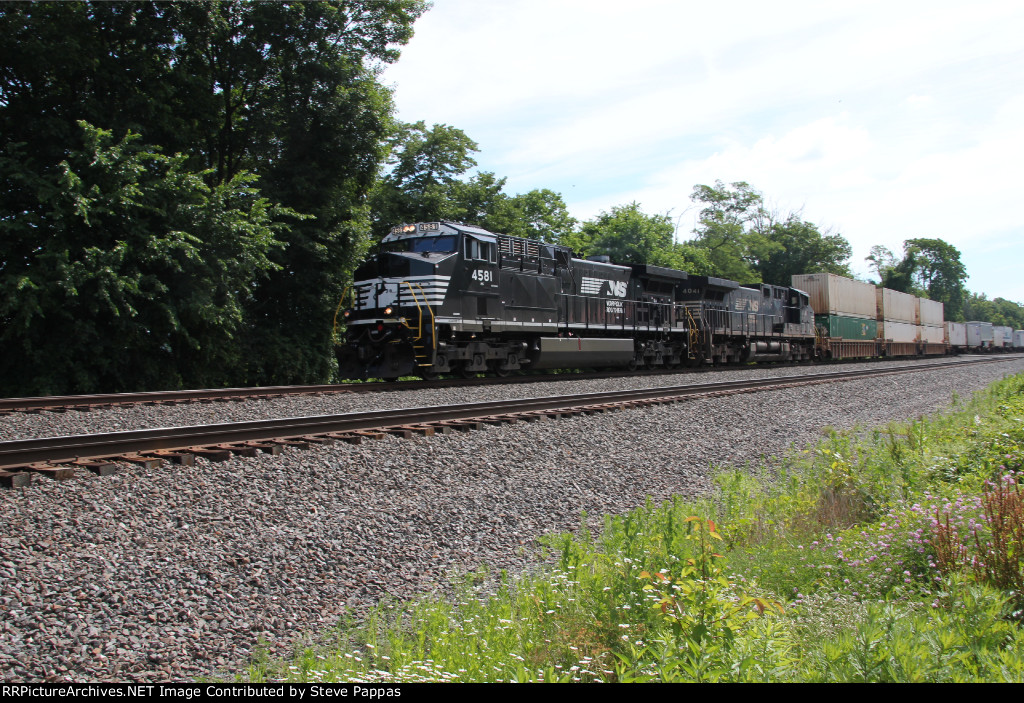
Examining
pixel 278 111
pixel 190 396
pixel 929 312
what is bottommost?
pixel 190 396

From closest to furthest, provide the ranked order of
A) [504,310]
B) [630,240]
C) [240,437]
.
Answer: [240,437]
[504,310]
[630,240]

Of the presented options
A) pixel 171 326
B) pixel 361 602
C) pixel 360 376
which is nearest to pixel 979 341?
pixel 360 376

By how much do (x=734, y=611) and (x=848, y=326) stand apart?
33966 mm

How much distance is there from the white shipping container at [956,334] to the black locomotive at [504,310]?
34.9 meters

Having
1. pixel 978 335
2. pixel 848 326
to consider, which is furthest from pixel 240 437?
pixel 978 335

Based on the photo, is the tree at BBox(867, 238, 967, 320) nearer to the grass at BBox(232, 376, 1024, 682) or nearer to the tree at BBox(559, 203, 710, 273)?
the tree at BBox(559, 203, 710, 273)

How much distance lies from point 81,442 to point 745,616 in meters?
6.18

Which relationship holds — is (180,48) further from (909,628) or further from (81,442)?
(909,628)

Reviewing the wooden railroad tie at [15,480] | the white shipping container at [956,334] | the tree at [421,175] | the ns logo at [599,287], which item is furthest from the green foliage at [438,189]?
the white shipping container at [956,334]

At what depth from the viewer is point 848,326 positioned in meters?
33.1

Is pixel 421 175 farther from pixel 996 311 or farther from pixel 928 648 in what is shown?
pixel 996 311

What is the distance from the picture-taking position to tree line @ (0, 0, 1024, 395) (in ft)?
43.3

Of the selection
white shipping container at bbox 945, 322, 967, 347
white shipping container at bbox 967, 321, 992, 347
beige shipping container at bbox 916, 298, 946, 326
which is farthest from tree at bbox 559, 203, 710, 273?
white shipping container at bbox 967, 321, 992, 347

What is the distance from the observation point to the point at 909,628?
273cm
